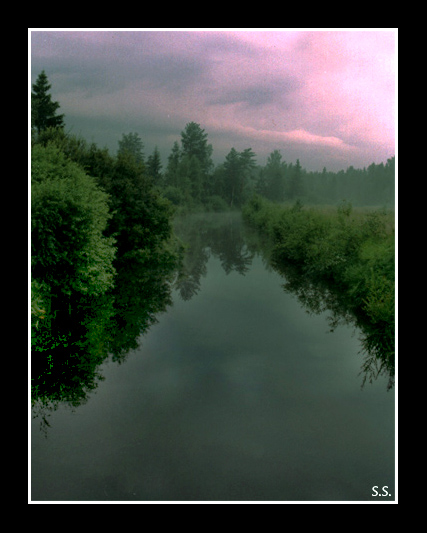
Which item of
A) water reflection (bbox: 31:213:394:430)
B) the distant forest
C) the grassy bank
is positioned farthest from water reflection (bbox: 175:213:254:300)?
the distant forest

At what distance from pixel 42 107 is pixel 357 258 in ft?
128

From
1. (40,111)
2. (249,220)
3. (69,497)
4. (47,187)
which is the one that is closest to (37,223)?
(47,187)

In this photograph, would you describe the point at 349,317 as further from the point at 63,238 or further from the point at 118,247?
the point at 118,247

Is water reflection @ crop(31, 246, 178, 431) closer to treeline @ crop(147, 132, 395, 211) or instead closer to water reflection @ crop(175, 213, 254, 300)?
water reflection @ crop(175, 213, 254, 300)

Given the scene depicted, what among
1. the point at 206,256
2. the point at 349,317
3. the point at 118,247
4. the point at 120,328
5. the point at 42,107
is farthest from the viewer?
the point at 42,107

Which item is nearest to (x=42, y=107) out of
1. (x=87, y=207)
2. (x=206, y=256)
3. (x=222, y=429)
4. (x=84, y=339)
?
(x=206, y=256)

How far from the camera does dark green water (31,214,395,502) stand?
6613mm

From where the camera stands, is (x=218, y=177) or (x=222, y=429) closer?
(x=222, y=429)

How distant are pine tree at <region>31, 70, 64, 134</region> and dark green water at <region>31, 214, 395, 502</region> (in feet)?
130

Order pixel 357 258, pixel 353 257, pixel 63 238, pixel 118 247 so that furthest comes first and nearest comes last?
pixel 118 247 → pixel 353 257 → pixel 357 258 → pixel 63 238

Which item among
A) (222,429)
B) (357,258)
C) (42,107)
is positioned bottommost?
(222,429)

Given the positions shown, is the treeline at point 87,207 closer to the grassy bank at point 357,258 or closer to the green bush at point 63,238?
the green bush at point 63,238

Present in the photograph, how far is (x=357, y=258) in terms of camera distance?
20.8 m

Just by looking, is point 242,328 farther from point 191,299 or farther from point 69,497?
point 69,497
